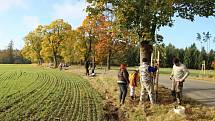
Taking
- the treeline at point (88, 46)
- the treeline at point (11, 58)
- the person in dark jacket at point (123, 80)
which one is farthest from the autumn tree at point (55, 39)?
the person in dark jacket at point (123, 80)

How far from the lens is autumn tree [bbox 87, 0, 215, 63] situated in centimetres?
1697

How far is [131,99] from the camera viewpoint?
19.3 metres

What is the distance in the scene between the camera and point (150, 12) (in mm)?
16984

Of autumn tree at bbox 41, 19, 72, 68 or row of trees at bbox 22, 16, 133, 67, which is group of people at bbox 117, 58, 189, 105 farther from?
autumn tree at bbox 41, 19, 72, 68

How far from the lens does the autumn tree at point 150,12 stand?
55.7 feet

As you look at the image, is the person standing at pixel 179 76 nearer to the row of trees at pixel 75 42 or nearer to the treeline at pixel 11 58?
the row of trees at pixel 75 42

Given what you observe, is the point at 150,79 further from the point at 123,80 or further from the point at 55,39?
the point at 55,39

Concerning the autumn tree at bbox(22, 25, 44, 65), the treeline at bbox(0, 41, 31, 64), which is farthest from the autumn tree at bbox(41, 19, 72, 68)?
the treeline at bbox(0, 41, 31, 64)

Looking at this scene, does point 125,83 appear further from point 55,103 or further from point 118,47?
point 118,47

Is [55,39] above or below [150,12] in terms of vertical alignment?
above

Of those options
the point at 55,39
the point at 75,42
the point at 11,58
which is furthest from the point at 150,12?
the point at 11,58

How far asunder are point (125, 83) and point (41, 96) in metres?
6.14

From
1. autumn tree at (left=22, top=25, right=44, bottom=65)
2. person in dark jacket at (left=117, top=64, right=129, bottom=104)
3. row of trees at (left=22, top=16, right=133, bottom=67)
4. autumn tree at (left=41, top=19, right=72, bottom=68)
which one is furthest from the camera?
autumn tree at (left=22, top=25, right=44, bottom=65)

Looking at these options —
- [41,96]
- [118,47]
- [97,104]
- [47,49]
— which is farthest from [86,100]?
[47,49]
